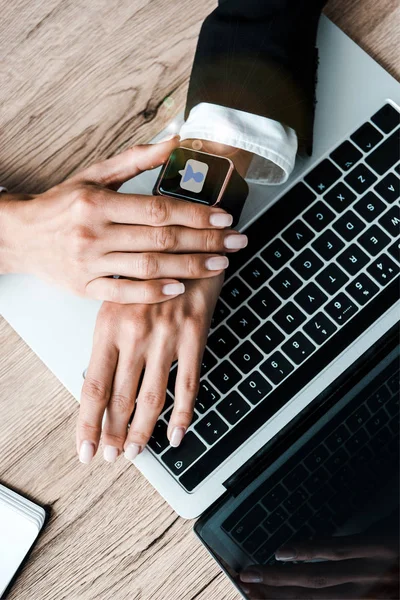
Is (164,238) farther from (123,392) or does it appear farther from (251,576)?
(251,576)

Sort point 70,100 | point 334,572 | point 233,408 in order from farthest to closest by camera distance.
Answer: point 70,100
point 233,408
point 334,572

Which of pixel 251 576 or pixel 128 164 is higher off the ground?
pixel 128 164

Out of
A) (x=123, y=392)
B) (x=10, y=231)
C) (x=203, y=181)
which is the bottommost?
(x=123, y=392)

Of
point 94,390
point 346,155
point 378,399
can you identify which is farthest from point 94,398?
point 346,155

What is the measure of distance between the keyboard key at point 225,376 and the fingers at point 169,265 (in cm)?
11

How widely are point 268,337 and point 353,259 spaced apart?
0.45 feet

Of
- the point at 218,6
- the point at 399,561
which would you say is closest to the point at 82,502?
the point at 399,561

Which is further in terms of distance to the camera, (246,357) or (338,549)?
(246,357)

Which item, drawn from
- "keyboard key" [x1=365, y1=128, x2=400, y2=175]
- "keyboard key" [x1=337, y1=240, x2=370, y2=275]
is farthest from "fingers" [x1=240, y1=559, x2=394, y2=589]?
"keyboard key" [x1=365, y1=128, x2=400, y2=175]

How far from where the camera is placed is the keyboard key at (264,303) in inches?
24.1

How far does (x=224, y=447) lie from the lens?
594mm

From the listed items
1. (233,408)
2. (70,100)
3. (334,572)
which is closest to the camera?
(334,572)

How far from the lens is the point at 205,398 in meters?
0.61

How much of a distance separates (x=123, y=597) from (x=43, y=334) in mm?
323
